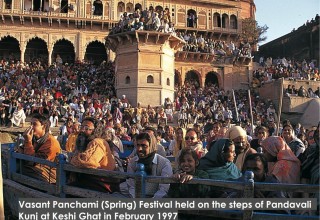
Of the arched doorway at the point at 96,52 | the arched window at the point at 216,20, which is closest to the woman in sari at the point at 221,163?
the arched doorway at the point at 96,52

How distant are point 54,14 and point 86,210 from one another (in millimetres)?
26961

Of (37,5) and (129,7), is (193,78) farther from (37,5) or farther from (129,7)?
(37,5)

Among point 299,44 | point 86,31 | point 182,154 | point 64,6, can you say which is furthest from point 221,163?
point 299,44

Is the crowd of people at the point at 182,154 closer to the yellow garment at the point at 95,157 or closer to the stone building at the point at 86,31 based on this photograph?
the yellow garment at the point at 95,157

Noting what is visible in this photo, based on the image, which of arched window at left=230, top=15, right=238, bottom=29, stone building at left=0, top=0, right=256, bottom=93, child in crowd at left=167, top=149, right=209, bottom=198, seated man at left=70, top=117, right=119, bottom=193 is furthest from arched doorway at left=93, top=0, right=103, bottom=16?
child in crowd at left=167, top=149, right=209, bottom=198

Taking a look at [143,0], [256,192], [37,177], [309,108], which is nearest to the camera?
[256,192]

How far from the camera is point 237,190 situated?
379 cm

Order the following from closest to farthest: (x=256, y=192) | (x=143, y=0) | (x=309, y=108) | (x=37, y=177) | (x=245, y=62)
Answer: (x=256, y=192)
(x=37, y=177)
(x=309, y=108)
(x=245, y=62)
(x=143, y=0)

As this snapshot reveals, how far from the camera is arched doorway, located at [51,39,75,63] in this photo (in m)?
30.3

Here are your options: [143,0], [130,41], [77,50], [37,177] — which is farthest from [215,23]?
[37,177]

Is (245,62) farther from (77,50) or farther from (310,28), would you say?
(77,50)
